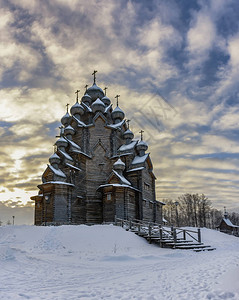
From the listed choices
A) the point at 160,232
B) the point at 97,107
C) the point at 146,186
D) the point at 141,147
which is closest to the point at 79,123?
the point at 97,107

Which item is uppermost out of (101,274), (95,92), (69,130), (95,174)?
(95,92)

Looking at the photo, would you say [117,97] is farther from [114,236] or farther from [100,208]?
[114,236]

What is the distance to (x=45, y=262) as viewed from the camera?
37.9ft

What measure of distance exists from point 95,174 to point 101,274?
79.5ft

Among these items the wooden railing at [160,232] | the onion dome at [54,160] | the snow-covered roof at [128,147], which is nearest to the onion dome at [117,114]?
the snow-covered roof at [128,147]

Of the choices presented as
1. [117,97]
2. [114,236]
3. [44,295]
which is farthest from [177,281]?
[117,97]

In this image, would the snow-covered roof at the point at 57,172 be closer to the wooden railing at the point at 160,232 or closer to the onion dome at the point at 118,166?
the onion dome at the point at 118,166

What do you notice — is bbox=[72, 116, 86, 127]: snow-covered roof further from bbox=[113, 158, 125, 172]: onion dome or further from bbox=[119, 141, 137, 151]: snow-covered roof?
bbox=[113, 158, 125, 172]: onion dome

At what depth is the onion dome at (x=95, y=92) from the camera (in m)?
41.8

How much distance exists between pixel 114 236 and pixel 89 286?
419 inches

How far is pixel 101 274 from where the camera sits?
30.1 feet

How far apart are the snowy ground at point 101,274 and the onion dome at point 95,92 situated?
28.5 meters

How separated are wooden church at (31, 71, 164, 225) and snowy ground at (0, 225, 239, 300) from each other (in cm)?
1062

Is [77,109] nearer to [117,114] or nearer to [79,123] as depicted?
[79,123]
